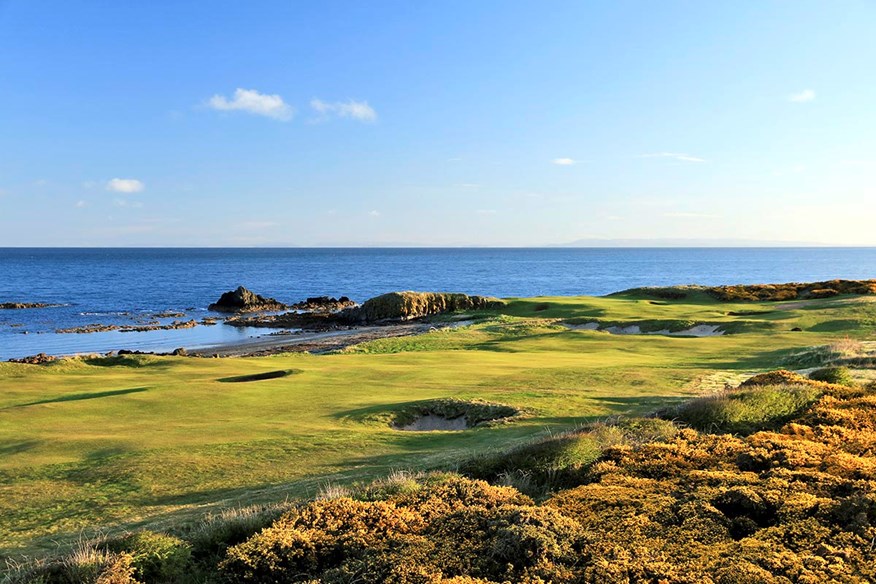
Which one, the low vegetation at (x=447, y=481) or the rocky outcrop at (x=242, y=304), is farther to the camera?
the rocky outcrop at (x=242, y=304)

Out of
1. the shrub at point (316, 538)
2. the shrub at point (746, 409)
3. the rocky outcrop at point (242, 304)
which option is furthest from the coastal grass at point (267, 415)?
the rocky outcrop at point (242, 304)

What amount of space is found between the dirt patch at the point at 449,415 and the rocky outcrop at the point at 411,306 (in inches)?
1875

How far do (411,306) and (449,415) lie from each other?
4987 centimetres

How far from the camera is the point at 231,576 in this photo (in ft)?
22.5

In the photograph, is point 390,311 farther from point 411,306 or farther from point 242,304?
point 242,304

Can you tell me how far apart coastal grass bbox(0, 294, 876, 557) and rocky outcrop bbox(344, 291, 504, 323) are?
31948 mm

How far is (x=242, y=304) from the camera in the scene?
270 feet

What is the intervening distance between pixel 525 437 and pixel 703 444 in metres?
3.29

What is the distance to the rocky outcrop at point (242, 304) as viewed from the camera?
81375 mm

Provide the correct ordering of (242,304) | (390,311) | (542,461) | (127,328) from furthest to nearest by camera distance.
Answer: (242,304) → (390,311) → (127,328) → (542,461)

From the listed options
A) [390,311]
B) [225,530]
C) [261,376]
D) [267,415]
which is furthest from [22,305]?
[225,530]

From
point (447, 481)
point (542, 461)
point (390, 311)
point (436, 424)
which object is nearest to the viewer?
point (447, 481)

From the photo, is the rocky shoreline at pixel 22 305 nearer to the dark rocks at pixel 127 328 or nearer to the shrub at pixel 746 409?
the dark rocks at pixel 127 328

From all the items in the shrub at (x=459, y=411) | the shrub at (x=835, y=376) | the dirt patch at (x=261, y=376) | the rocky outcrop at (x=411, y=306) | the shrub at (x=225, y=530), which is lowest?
the rocky outcrop at (x=411, y=306)
